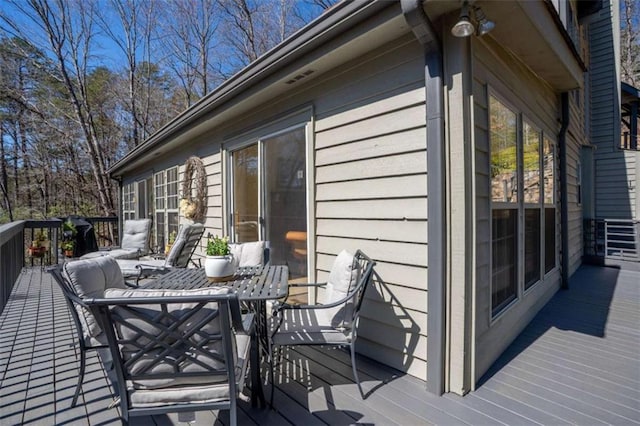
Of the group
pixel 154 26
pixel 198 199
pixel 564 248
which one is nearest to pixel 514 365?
pixel 564 248

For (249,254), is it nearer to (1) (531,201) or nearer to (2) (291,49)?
(2) (291,49)

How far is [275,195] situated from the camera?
378 centimetres

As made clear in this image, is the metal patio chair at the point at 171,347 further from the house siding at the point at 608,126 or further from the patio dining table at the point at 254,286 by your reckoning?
the house siding at the point at 608,126

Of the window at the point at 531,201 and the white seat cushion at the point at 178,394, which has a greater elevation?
the window at the point at 531,201

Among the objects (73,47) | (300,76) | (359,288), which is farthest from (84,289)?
(73,47)

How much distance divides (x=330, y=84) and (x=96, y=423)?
285cm

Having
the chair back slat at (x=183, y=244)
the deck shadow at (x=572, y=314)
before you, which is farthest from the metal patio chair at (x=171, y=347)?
the chair back slat at (x=183, y=244)

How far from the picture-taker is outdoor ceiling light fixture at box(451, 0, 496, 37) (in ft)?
5.93

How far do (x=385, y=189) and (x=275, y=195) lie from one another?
5.42 feet

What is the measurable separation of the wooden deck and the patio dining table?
0.23m

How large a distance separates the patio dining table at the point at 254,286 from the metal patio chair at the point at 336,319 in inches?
3.9

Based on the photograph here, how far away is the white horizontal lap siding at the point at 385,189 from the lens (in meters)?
2.25

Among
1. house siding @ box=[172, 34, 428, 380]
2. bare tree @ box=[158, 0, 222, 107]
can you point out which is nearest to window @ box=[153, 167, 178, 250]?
house siding @ box=[172, 34, 428, 380]

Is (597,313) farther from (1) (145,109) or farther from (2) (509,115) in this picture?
(1) (145,109)
